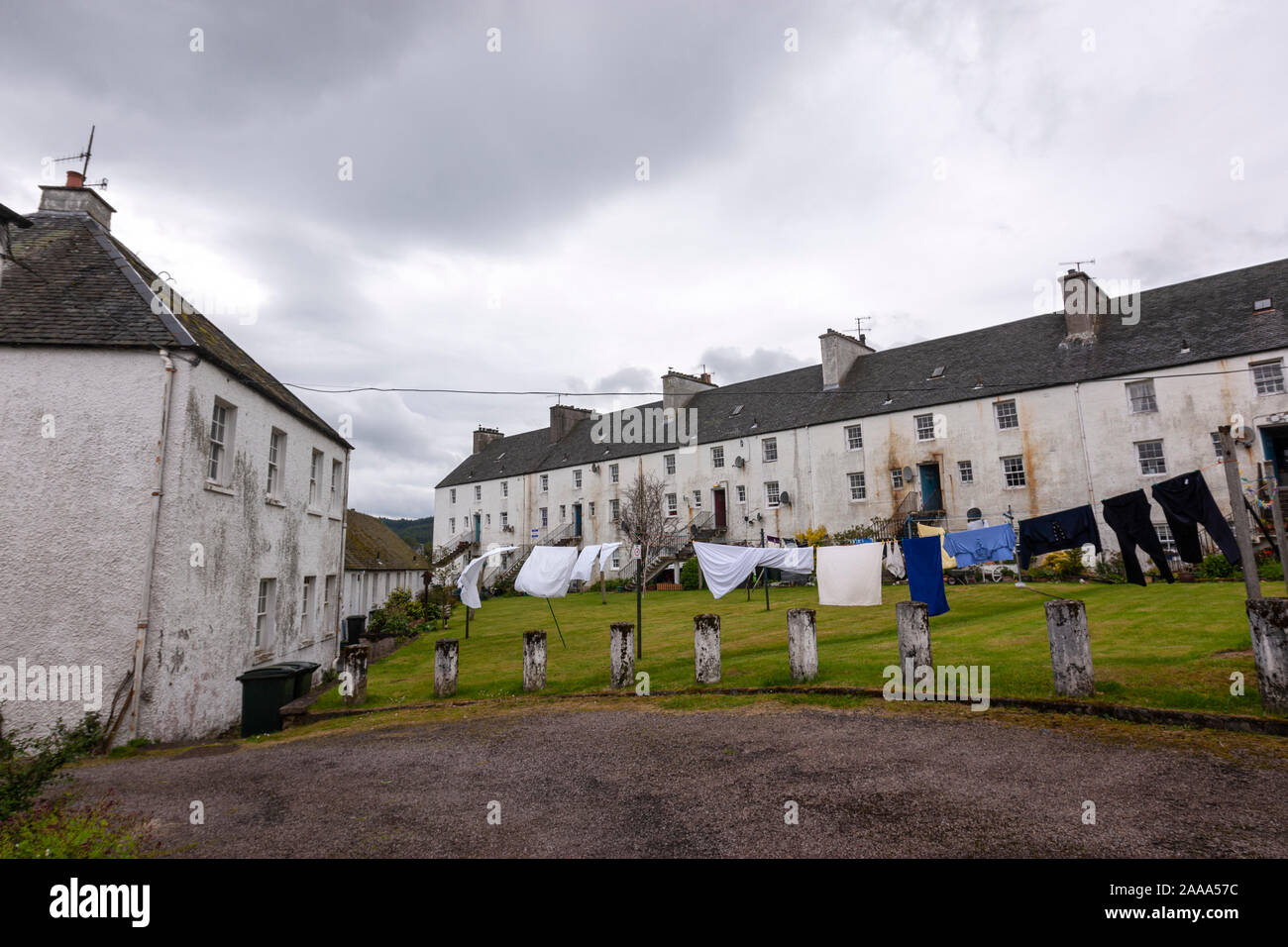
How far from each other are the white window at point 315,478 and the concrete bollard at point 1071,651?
17.8 m

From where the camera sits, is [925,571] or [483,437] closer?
[925,571]

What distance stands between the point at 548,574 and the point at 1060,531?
482 inches

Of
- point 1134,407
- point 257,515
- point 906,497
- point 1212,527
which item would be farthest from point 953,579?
point 257,515

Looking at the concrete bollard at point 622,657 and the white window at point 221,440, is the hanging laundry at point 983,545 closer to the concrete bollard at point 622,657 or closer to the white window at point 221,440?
the concrete bollard at point 622,657

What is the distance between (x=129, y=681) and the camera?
35.7 ft

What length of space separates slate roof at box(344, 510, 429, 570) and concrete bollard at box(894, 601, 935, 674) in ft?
72.0

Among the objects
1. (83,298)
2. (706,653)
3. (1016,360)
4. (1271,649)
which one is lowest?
(706,653)

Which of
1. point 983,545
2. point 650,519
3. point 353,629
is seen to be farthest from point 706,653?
point 650,519

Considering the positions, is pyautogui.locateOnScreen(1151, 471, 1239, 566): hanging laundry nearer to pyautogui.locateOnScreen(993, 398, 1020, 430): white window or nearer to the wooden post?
the wooden post

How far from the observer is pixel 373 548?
3138 centimetres

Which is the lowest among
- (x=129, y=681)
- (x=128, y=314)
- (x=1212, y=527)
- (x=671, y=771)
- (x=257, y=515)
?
(x=671, y=771)

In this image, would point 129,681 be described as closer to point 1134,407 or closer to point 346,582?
point 346,582

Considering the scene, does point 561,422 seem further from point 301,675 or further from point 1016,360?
point 301,675

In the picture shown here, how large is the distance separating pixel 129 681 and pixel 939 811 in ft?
40.6
